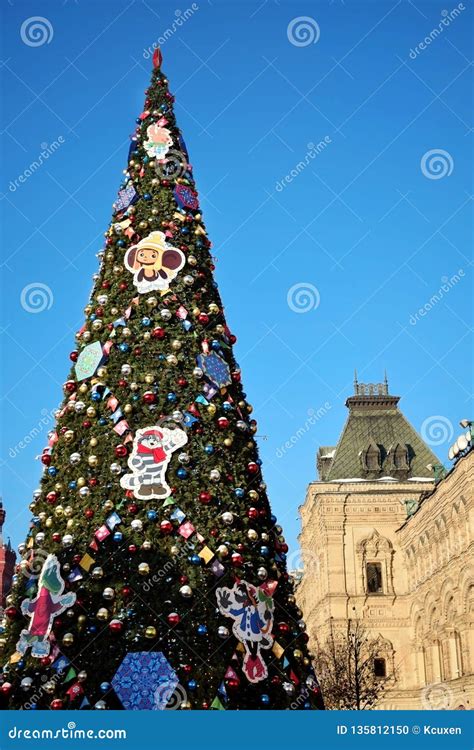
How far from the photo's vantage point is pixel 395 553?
35688 millimetres

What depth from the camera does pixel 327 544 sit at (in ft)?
117

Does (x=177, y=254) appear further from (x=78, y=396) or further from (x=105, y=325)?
(x=78, y=396)

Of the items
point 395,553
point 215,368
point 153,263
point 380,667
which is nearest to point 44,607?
point 215,368

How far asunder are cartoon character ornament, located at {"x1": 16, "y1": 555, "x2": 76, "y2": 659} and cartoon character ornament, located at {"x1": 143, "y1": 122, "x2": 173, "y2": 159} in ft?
18.5

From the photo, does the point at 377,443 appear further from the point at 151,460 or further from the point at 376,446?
the point at 151,460

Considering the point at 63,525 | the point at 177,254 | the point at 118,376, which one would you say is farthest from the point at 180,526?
the point at 177,254

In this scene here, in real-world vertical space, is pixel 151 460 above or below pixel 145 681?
above

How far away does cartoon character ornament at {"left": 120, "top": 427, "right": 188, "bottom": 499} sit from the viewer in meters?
9.64

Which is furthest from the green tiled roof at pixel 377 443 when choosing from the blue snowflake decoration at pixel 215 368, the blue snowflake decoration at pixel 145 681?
the blue snowflake decoration at pixel 145 681

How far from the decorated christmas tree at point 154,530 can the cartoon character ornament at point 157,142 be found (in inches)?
42.2

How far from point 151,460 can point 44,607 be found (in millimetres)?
1957

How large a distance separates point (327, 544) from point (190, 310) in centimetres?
2626

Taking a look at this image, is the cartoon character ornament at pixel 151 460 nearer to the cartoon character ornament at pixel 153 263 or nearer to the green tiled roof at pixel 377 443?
the cartoon character ornament at pixel 153 263

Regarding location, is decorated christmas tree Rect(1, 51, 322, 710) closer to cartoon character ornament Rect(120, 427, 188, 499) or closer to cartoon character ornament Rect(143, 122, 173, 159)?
cartoon character ornament Rect(120, 427, 188, 499)
